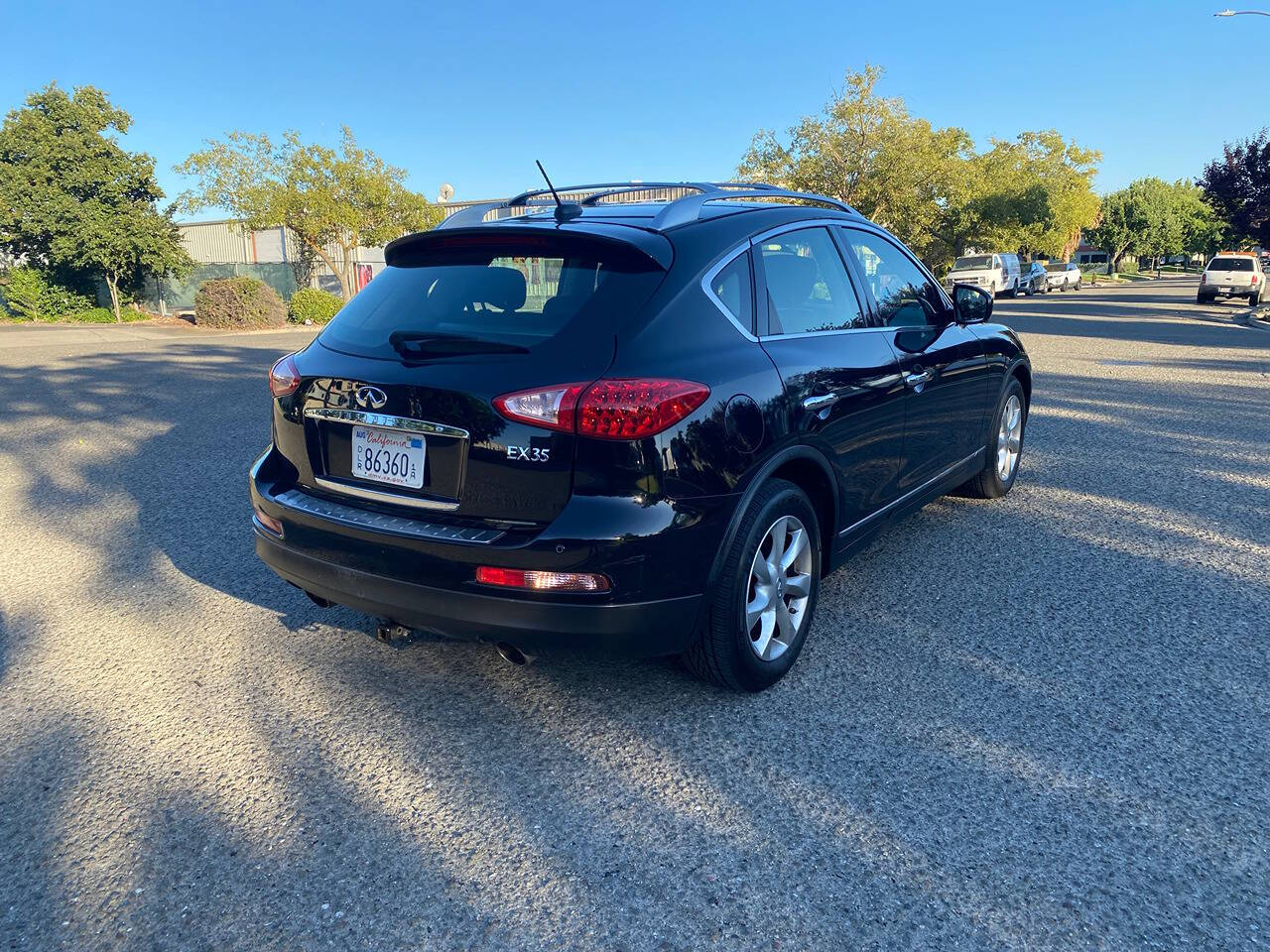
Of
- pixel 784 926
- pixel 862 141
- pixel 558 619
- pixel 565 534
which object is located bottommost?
pixel 784 926

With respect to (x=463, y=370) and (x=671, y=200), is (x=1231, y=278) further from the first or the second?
(x=463, y=370)

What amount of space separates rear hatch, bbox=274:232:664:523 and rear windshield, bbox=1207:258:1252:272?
39194mm

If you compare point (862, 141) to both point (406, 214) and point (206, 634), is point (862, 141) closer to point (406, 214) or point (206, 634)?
point (406, 214)

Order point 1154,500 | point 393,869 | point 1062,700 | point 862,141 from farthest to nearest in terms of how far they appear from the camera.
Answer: point 862,141 < point 1154,500 < point 1062,700 < point 393,869

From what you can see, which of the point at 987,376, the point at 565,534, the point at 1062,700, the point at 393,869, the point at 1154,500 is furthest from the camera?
the point at 1154,500

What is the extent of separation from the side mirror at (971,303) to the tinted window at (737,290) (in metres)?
2.15

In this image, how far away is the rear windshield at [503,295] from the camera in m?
2.99

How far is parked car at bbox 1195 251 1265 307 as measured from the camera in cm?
3369

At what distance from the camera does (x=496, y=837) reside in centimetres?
261

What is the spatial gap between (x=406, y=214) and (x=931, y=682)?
36.0m

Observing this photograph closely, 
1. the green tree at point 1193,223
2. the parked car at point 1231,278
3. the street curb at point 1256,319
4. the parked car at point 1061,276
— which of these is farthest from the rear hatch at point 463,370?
the green tree at point 1193,223

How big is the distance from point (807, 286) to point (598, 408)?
4.71 feet

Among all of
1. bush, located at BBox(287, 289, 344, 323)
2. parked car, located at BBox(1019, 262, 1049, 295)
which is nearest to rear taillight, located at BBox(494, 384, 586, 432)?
bush, located at BBox(287, 289, 344, 323)

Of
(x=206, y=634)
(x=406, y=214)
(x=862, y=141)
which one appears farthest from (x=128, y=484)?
(x=862, y=141)
